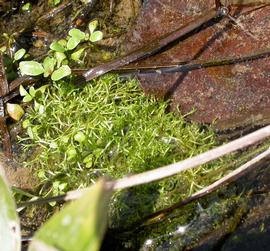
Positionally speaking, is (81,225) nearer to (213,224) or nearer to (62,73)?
(213,224)

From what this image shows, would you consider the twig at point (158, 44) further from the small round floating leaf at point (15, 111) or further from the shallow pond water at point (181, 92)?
the small round floating leaf at point (15, 111)

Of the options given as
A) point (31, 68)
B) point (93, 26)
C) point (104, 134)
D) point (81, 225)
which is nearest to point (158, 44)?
point (93, 26)

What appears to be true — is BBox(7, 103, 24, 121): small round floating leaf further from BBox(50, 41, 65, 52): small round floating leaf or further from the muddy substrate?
the muddy substrate

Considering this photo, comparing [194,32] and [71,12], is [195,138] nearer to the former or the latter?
[194,32]

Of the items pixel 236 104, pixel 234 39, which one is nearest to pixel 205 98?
pixel 236 104

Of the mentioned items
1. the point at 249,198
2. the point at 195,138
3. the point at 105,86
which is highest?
the point at 105,86

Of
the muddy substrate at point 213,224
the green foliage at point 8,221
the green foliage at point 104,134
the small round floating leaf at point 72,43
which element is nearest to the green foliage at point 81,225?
the green foliage at point 8,221
